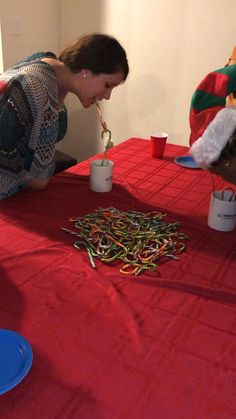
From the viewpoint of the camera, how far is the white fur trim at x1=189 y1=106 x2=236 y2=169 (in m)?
0.91

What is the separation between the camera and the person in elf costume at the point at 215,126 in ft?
3.02

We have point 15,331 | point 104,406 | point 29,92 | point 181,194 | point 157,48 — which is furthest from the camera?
point 157,48

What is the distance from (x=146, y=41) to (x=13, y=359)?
232cm

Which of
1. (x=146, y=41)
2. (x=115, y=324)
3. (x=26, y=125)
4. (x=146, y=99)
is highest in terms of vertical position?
(x=146, y=41)

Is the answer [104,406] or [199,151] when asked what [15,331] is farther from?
[199,151]

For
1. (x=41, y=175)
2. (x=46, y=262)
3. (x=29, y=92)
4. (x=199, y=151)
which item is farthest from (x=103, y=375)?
(x=29, y=92)

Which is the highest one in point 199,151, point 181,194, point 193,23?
point 193,23

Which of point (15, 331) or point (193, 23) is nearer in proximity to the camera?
point (15, 331)

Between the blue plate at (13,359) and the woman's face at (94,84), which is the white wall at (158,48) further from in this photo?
the blue plate at (13,359)

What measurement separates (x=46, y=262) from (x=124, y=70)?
2.86ft

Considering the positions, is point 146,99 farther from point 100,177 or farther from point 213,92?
point 213,92

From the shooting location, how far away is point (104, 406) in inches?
22.5

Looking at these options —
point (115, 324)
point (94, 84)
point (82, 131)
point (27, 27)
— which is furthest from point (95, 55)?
point (82, 131)

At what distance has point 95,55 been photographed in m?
1.41
